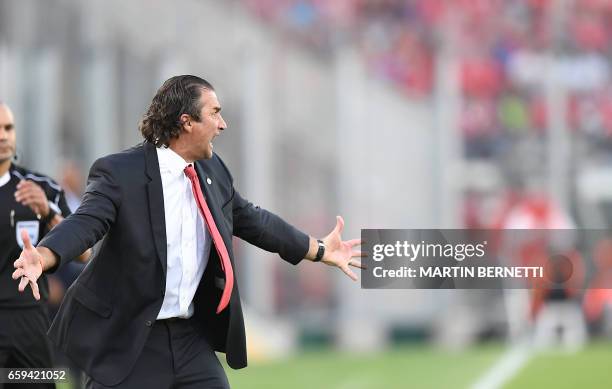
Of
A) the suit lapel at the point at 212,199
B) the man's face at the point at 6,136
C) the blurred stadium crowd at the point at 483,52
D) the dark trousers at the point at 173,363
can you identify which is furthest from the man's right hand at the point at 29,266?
the blurred stadium crowd at the point at 483,52

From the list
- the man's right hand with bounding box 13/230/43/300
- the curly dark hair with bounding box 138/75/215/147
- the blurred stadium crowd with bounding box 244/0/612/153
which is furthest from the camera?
the blurred stadium crowd with bounding box 244/0/612/153

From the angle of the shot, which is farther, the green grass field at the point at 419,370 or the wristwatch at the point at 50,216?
the green grass field at the point at 419,370

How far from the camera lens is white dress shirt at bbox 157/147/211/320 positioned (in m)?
5.37

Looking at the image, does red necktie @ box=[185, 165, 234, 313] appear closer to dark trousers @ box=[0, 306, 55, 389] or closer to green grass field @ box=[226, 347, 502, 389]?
dark trousers @ box=[0, 306, 55, 389]

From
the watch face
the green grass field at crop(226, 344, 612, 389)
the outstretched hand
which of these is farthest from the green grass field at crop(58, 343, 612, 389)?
the outstretched hand

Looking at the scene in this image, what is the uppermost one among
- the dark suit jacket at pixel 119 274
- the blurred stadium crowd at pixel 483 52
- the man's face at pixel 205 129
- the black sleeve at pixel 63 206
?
the blurred stadium crowd at pixel 483 52

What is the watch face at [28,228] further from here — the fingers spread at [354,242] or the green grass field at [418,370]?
the green grass field at [418,370]

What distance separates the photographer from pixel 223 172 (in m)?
5.75

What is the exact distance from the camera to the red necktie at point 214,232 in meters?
5.36

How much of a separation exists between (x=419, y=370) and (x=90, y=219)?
8536 mm

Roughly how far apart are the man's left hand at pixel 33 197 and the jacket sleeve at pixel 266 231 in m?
1.15

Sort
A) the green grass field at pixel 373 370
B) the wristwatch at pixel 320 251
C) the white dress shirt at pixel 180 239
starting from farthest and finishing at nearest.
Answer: the green grass field at pixel 373 370 → the wristwatch at pixel 320 251 → the white dress shirt at pixel 180 239

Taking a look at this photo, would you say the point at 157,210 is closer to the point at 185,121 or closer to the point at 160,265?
the point at 160,265

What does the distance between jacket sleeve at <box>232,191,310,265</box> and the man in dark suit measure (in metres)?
0.20
